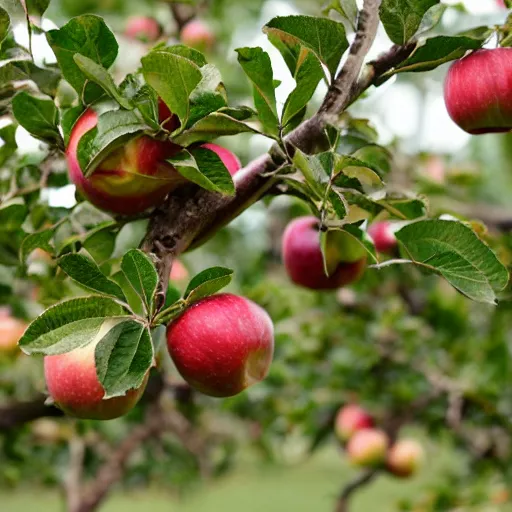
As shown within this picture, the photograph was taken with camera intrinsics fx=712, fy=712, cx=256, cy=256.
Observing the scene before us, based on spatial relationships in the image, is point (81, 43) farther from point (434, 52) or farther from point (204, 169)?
point (434, 52)

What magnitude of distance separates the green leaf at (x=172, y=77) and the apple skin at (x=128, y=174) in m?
0.05

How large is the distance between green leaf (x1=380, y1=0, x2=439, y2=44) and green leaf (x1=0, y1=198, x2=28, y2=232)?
37cm

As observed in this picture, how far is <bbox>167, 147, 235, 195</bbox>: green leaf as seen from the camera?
457 mm

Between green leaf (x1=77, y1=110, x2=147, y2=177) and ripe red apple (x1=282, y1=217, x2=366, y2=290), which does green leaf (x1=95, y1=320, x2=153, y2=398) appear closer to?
green leaf (x1=77, y1=110, x2=147, y2=177)

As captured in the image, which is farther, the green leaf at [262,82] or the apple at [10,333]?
the apple at [10,333]

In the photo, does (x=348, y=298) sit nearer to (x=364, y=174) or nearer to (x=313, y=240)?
(x=313, y=240)

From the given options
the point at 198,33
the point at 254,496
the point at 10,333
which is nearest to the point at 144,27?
the point at 198,33

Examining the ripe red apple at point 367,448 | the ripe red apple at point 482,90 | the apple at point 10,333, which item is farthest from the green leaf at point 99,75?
the ripe red apple at point 367,448

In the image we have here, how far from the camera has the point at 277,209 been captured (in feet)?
7.14

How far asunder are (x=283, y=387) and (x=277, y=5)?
38.8 inches

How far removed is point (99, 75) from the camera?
436 millimetres

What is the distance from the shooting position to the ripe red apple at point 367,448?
1.71 metres

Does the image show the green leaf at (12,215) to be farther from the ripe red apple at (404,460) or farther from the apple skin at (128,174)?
the ripe red apple at (404,460)

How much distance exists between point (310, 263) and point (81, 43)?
293mm
